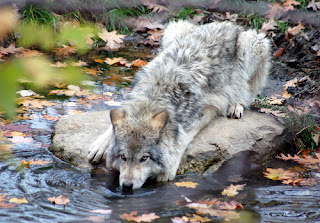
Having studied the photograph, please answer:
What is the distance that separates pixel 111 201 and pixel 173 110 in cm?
150

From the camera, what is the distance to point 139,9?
10844 mm

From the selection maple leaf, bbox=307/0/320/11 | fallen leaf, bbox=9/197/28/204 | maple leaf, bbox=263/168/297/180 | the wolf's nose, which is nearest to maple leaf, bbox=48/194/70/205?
fallen leaf, bbox=9/197/28/204

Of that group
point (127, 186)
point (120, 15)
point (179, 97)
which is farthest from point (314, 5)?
point (127, 186)

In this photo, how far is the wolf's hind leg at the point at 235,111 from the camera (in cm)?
596

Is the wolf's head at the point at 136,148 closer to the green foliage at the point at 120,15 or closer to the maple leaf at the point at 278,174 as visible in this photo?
the maple leaf at the point at 278,174

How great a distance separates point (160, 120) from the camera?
4.54 meters

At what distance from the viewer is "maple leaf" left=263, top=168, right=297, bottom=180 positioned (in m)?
4.89

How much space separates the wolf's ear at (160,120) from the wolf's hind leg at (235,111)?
1.77m

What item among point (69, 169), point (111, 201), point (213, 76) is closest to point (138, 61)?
point (213, 76)

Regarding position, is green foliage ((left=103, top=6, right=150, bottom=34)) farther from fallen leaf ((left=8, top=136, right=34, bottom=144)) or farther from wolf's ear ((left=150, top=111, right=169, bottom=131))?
wolf's ear ((left=150, top=111, right=169, bottom=131))

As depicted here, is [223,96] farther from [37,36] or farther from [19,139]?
[37,36]

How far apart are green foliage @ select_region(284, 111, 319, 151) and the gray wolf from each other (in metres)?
0.76

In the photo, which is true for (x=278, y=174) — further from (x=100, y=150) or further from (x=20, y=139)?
(x=20, y=139)

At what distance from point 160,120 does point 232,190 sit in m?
1.15
